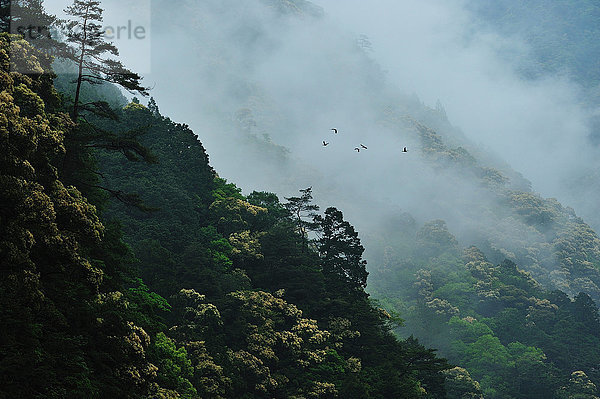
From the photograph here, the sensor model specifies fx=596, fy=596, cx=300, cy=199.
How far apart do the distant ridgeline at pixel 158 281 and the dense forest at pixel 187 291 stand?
9cm

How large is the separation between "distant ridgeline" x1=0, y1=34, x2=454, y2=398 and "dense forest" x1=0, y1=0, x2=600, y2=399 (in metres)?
0.09

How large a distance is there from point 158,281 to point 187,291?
2282 mm

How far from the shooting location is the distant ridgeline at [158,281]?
19.6m

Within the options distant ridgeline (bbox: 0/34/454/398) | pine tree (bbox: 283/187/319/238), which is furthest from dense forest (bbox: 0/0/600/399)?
pine tree (bbox: 283/187/319/238)

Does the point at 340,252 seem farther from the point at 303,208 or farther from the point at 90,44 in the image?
the point at 90,44

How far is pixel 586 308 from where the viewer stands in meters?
117

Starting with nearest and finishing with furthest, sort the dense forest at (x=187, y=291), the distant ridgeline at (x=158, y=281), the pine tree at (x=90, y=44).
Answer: the distant ridgeline at (x=158, y=281)
the dense forest at (x=187, y=291)
the pine tree at (x=90, y=44)

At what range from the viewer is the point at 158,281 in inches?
1661

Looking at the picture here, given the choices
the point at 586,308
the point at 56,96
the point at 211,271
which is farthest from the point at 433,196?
the point at 56,96

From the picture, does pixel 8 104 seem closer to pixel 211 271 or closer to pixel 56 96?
pixel 56 96

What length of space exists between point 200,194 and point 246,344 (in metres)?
26.6

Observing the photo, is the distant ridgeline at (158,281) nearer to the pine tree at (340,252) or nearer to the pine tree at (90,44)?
the pine tree at (340,252)


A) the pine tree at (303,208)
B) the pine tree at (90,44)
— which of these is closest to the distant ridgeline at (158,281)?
the pine tree at (303,208)

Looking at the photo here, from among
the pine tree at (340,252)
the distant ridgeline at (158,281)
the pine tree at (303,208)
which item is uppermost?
the pine tree at (303,208)
